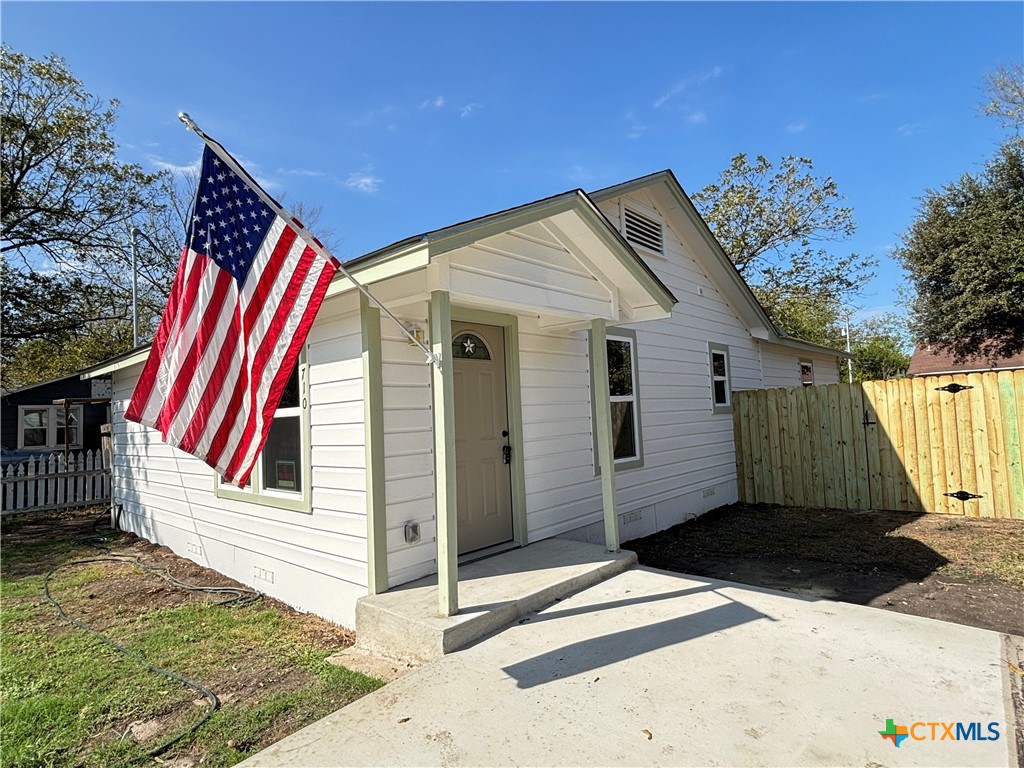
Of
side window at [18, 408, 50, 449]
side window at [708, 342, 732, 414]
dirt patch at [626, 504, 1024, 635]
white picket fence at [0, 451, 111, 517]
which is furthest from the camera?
side window at [18, 408, 50, 449]

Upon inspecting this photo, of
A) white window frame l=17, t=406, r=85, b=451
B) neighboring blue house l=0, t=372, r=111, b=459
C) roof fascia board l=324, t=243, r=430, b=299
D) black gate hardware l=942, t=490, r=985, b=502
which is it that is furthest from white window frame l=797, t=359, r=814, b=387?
white window frame l=17, t=406, r=85, b=451

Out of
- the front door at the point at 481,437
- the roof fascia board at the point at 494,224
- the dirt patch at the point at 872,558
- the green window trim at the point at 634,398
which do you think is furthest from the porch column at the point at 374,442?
the green window trim at the point at 634,398

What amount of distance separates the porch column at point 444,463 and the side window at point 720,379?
7.01 meters

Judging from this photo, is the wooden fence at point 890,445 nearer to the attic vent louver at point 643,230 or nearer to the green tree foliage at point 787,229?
the attic vent louver at point 643,230

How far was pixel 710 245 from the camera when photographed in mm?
9344

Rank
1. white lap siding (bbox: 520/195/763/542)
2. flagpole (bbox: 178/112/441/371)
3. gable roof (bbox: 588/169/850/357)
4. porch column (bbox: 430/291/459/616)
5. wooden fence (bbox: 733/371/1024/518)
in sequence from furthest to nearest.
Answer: gable roof (bbox: 588/169/850/357) < wooden fence (bbox: 733/371/1024/518) < white lap siding (bbox: 520/195/763/542) < porch column (bbox: 430/291/459/616) < flagpole (bbox: 178/112/441/371)

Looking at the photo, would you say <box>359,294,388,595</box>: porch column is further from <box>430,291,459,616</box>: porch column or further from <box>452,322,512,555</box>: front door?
<box>452,322,512,555</box>: front door

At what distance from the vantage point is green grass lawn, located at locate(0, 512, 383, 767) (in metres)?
2.90

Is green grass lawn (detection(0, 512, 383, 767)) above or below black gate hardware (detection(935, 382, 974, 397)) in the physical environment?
below

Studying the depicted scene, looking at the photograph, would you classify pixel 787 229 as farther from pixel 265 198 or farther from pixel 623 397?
pixel 265 198

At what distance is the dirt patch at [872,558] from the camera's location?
4539 millimetres

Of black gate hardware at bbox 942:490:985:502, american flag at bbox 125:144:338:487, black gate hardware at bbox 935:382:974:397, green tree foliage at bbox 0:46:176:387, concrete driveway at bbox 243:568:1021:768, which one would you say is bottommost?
concrete driveway at bbox 243:568:1021:768

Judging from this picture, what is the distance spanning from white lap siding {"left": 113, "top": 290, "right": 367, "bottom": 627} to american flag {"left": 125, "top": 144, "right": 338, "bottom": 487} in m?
1.01

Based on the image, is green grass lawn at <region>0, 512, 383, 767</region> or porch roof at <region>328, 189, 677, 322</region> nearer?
green grass lawn at <region>0, 512, 383, 767</region>
